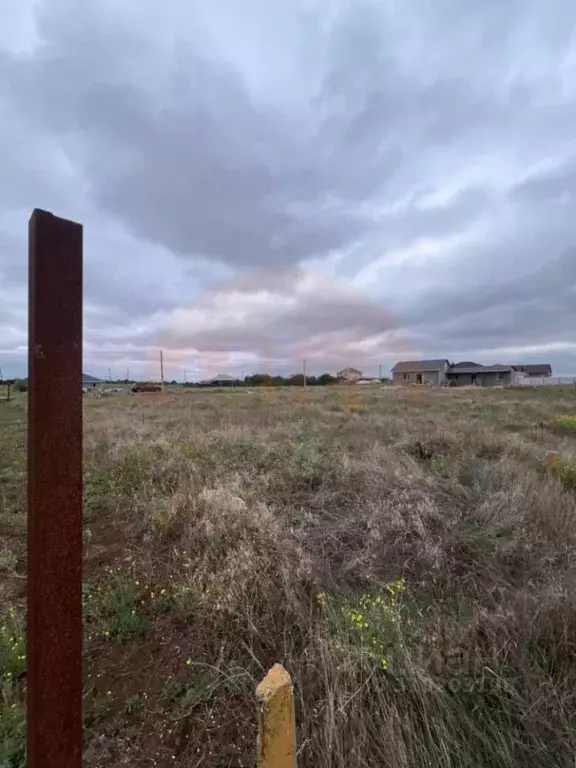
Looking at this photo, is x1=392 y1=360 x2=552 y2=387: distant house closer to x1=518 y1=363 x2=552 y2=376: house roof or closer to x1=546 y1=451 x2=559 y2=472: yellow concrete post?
x1=518 y1=363 x2=552 y2=376: house roof

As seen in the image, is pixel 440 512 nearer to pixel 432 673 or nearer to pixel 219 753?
pixel 432 673

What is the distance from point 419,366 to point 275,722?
7517cm

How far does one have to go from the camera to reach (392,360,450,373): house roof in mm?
70825

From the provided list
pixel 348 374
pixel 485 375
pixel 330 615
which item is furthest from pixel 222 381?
pixel 330 615

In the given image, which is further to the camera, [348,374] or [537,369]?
[537,369]

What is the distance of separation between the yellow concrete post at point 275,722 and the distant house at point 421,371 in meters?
67.6

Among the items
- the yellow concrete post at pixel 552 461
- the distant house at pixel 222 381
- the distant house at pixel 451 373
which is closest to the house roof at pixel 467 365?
the distant house at pixel 451 373

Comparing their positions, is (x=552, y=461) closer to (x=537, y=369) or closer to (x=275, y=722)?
(x=275, y=722)

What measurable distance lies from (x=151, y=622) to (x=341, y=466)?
3685mm

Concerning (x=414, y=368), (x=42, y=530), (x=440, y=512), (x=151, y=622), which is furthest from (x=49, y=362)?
(x=414, y=368)

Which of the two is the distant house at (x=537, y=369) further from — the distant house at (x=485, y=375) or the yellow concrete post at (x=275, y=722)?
the yellow concrete post at (x=275, y=722)

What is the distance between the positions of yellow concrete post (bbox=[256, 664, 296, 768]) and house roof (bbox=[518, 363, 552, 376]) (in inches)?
3524

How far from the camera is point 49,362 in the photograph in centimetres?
107

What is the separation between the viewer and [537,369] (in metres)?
80.5
